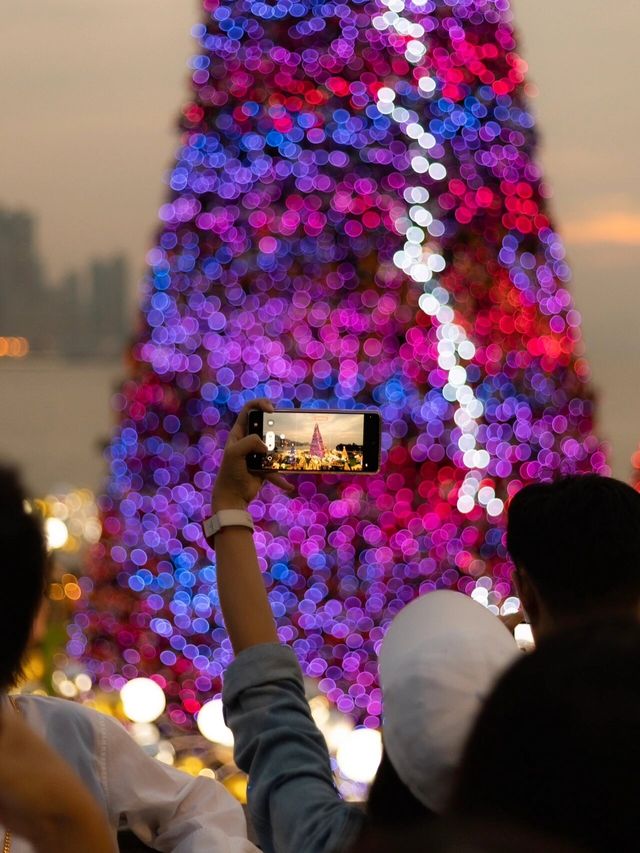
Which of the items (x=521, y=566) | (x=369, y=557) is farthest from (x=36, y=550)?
(x=369, y=557)

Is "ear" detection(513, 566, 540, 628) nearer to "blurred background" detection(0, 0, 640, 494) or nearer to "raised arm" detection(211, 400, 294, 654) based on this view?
"raised arm" detection(211, 400, 294, 654)

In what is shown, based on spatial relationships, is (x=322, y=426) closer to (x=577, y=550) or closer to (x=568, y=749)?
(x=577, y=550)

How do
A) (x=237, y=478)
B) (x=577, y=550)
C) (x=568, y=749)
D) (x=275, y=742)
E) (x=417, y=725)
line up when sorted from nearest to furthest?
(x=568, y=749), (x=417, y=725), (x=275, y=742), (x=577, y=550), (x=237, y=478)

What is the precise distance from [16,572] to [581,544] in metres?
0.47

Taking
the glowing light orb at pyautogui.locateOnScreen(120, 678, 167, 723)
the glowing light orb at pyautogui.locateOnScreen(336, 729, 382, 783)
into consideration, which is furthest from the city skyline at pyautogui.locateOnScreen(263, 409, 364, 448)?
the glowing light orb at pyautogui.locateOnScreen(120, 678, 167, 723)

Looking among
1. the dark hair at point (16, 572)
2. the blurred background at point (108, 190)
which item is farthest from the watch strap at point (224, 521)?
the blurred background at point (108, 190)

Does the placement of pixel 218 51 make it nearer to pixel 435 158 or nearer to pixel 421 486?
pixel 435 158

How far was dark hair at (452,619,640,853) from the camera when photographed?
0.33 metres

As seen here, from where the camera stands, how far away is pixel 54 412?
12.6 feet

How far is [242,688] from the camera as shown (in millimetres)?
764

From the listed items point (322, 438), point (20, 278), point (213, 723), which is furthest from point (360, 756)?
point (20, 278)

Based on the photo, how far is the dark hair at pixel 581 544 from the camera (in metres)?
0.87

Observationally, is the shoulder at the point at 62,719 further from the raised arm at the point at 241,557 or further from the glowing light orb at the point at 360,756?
the glowing light orb at the point at 360,756

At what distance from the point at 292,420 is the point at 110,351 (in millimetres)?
2841
